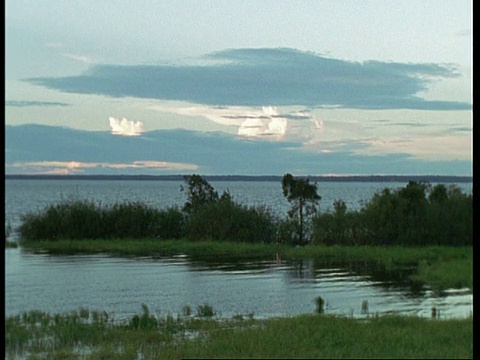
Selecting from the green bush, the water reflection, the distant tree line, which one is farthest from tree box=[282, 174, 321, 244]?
the water reflection

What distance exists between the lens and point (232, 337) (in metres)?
3.52

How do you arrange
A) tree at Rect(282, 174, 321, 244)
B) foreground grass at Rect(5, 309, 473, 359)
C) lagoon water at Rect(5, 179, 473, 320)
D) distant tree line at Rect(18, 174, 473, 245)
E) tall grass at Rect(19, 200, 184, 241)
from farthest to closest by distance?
1. tree at Rect(282, 174, 321, 244)
2. distant tree line at Rect(18, 174, 473, 245)
3. tall grass at Rect(19, 200, 184, 241)
4. lagoon water at Rect(5, 179, 473, 320)
5. foreground grass at Rect(5, 309, 473, 359)

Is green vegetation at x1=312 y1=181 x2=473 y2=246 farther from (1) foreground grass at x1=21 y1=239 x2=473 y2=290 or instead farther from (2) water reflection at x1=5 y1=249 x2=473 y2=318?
(2) water reflection at x1=5 y1=249 x2=473 y2=318

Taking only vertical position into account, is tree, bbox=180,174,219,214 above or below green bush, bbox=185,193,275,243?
above

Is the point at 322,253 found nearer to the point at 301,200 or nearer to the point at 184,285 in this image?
the point at 301,200

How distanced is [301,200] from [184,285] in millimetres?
1083

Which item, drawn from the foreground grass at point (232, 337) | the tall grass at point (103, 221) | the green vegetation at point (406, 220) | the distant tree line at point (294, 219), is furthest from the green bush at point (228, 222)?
the foreground grass at point (232, 337)

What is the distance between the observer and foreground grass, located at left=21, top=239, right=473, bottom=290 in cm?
434

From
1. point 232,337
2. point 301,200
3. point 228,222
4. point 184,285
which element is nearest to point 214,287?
point 184,285

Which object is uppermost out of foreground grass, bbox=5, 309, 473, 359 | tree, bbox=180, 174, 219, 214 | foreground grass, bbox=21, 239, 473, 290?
tree, bbox=180, 174, 219, 214

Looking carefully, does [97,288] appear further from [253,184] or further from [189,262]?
[253,184]

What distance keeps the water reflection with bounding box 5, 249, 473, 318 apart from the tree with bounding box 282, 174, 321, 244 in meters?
0.38

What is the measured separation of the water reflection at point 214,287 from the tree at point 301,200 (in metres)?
0.38
